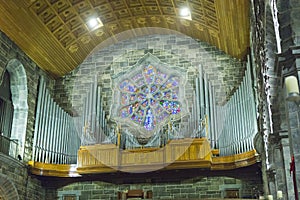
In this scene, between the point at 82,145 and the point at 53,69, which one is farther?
the point at 53,69

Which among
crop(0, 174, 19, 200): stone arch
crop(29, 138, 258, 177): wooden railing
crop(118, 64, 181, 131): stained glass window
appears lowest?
crop(0, 174, 19, 200): stone arch

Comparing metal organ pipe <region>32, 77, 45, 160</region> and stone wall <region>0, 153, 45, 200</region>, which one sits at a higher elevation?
metal organ pipe <region>32, 77, 45, 160</region>

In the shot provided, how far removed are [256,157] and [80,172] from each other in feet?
19.1

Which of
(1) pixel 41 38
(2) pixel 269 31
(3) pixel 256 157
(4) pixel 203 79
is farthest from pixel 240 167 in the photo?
(1) pixel 41 38

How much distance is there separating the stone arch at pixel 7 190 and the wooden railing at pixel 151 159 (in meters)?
1.14

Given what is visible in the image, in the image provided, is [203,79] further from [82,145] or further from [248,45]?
[82,145]

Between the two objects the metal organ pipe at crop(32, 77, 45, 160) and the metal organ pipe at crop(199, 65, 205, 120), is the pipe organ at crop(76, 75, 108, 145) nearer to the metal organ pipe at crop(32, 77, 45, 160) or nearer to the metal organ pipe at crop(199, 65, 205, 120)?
the metal organ pipe at crop(32, 77, 45, 160)

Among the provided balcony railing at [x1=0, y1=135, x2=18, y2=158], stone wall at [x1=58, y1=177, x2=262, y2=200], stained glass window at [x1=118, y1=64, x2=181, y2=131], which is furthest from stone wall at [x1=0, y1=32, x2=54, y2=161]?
stained glass window at [x1=118, y1=64, x2=181, y2=131]

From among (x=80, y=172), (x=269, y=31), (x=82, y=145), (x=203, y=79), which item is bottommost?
(x=80, y=172)

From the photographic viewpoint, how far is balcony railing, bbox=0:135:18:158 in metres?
13.8

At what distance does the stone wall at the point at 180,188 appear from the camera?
47.6ft

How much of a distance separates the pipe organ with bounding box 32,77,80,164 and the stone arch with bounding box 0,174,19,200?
4.95ft

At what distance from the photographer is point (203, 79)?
16250 millimetres

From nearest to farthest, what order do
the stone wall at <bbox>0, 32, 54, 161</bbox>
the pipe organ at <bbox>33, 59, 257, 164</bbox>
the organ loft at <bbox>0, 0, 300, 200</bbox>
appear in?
the organ loft at <bbox>0, 0, 300, 200</bbox> → the stone wall at <bbox>0, 32, 54, 161</bbox> → the pipe organ at <bbox>33, 59, 257, 164</bbox>
